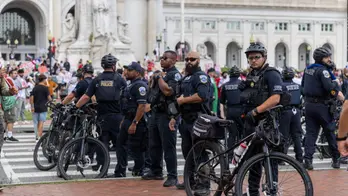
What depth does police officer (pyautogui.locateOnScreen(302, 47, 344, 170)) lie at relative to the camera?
11445 millimetres

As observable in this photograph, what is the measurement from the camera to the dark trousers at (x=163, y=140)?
10.0 meters

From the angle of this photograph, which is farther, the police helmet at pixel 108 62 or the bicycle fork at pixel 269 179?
the police helmet at pixel 108 62

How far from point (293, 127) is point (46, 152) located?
16.3 feet

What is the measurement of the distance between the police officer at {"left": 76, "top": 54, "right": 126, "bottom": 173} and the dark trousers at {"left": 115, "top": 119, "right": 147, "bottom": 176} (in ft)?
1.47

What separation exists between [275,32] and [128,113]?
92826 mm

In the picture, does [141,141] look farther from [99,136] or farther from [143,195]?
[143,195]

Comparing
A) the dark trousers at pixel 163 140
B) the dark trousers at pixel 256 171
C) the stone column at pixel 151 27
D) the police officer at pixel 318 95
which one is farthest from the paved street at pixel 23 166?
the stone column at pixel 151 27

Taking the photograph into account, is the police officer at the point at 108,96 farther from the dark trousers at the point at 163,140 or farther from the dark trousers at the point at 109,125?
the dark trousers at the point at 163,140

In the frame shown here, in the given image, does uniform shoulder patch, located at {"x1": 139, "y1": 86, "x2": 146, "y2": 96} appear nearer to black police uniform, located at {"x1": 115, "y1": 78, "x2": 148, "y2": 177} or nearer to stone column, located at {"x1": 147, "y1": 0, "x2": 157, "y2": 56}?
black police uniform, located at {"x1": 115, "y1": 78, "x2": 148, "y2": 177}

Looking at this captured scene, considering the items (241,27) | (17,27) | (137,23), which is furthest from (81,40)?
(241,27)

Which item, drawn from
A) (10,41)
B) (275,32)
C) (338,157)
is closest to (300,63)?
(275,32)

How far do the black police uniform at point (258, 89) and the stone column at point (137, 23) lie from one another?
4206 centimetres

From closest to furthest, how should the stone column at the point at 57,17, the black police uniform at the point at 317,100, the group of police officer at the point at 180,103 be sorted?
the group of police officer at the point at 180,103, the black police uniform at the point at 317,100, the stone column at the point at 57,17

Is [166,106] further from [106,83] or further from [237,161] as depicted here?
[237,161]
